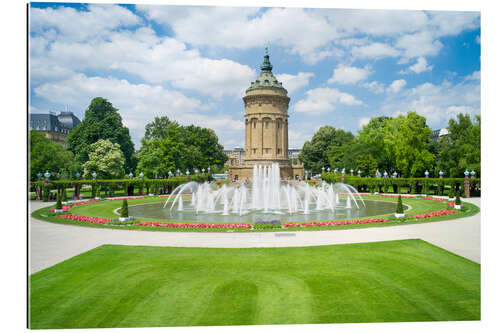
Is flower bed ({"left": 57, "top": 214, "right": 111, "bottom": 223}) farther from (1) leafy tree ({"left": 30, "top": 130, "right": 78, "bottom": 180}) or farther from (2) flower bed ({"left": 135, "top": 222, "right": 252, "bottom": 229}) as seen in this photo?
(1) leafy tree ({"left": 30, "top": 130, "right": 78, "bottom": 180})

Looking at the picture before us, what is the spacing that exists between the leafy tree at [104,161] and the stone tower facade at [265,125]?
25.6 metres

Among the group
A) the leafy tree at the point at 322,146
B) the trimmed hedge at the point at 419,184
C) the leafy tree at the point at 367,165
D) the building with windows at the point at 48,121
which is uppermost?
the leafy tree at the point at 322,146

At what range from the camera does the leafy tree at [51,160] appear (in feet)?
98.8

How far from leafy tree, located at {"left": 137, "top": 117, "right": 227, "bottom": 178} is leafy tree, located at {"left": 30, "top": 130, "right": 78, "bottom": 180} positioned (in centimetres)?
1028

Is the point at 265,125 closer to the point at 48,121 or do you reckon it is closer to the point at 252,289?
the point at 48,121

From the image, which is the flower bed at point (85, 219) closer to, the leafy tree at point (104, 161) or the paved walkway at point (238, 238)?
the paved walkway at point (238, 238)

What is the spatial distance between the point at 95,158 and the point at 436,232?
39281 millimetres

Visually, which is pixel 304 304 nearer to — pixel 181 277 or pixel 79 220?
pixel 181 277

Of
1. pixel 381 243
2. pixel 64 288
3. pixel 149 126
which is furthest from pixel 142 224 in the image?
pixel 149 126

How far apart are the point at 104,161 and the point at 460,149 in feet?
138

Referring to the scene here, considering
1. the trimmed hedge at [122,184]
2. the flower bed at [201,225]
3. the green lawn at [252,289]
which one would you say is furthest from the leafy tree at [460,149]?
the trimmed hedge at [122,184]

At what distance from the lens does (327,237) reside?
12.7 metres

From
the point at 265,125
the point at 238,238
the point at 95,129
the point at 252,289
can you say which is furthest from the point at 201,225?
the point at 265,125

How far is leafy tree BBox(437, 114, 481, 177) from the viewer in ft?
105
